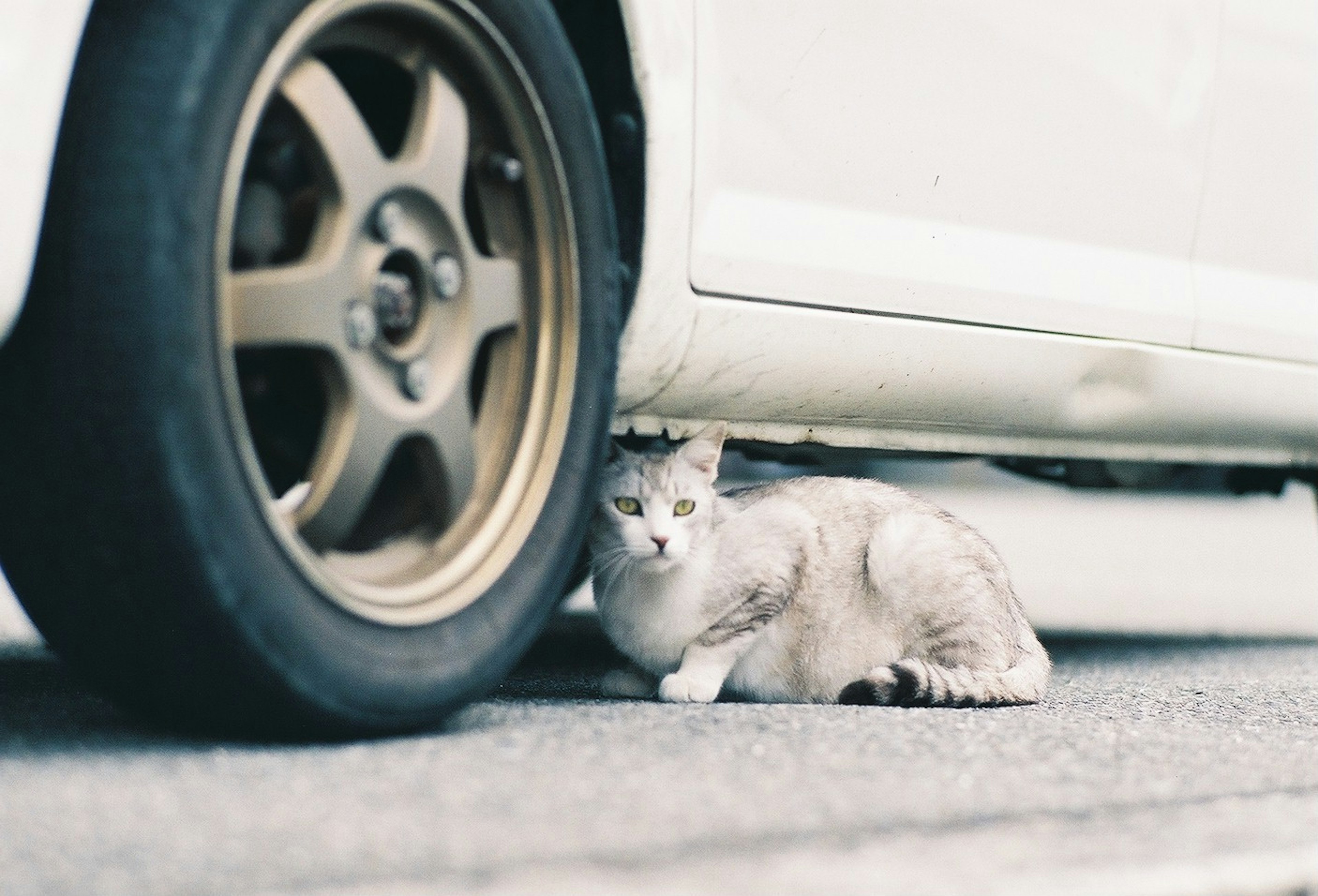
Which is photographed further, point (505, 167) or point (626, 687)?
point (626, 687)

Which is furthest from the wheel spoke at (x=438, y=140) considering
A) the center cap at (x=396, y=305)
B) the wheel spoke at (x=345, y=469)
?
the wheel spoke at (x=345, y=469)

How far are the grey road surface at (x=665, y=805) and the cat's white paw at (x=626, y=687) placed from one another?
316 mm

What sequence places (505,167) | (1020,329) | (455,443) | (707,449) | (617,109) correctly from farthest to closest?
(707,449) → (1020,329) → (617,109) → (505,167) → (455,443)

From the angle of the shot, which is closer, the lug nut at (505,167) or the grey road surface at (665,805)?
the grey road surface at (665,805)

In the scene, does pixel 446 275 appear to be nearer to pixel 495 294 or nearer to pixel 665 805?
pixel 495 294

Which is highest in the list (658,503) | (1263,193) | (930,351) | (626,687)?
(1263,193)

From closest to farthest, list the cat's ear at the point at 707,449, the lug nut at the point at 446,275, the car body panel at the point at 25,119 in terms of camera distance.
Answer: the car body panel at the point at 25,119 < the lug nut at the point at 446,275 < the cat's ear at the point at 707,449

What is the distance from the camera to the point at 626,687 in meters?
3.18

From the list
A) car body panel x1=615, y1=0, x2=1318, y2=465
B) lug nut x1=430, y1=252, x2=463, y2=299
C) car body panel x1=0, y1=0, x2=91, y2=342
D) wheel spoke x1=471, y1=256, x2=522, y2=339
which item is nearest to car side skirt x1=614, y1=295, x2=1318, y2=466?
car body panel x1=615, y1=0, x2=1318, y2=465

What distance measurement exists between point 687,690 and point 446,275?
3.79ft

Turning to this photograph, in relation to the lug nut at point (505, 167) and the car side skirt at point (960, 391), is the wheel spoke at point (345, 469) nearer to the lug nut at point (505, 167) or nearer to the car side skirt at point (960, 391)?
the lug nut at point (505, 167)

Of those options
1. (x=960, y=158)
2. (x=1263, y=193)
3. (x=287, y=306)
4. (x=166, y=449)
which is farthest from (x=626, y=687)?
(x=1263, y=193)

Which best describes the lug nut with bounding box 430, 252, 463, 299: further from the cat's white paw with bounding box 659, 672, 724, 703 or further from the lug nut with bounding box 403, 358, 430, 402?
the cat's white paw with bounding box 659, 672, 724, 703

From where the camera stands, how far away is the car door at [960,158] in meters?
2.78
